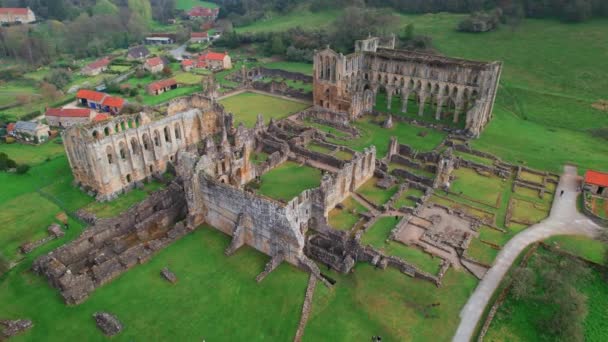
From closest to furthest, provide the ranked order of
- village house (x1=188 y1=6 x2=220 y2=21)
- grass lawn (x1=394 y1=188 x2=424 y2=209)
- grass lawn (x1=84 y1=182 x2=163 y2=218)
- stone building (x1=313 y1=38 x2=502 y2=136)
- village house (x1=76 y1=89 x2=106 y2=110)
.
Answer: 1. grass lawn (x1=84 y1=182 x2=163 y2=218)
2. grass lawn (x1=394 y1=188 x2=424 y2=209)
3. stone building (x1=313 y1=38 x2=502 y2=136)
4. village house (x1=76 y1=89 x2=106 y2=110)
5. village house (x1=188 y1=6 x2=220 y2=21)

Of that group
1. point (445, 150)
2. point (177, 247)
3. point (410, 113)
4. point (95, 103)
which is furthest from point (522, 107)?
point (95, 103)

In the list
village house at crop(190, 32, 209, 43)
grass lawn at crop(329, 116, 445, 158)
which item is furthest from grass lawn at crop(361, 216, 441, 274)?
village house at crop(190, 32, 209, 43)

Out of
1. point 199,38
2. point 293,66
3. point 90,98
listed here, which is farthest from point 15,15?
point 293,66

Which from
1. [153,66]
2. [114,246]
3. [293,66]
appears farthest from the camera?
[293,66]

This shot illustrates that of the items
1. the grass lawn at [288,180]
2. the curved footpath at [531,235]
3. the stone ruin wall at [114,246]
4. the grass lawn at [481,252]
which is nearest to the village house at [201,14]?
the grass lawn at [288,180]

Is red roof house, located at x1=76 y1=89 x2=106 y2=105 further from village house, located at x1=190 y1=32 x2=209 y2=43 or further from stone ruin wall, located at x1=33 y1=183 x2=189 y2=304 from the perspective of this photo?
village house, located at x1=190 y1=32 x2=209 y2=43

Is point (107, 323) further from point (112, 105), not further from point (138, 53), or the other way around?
point (138, 53)
